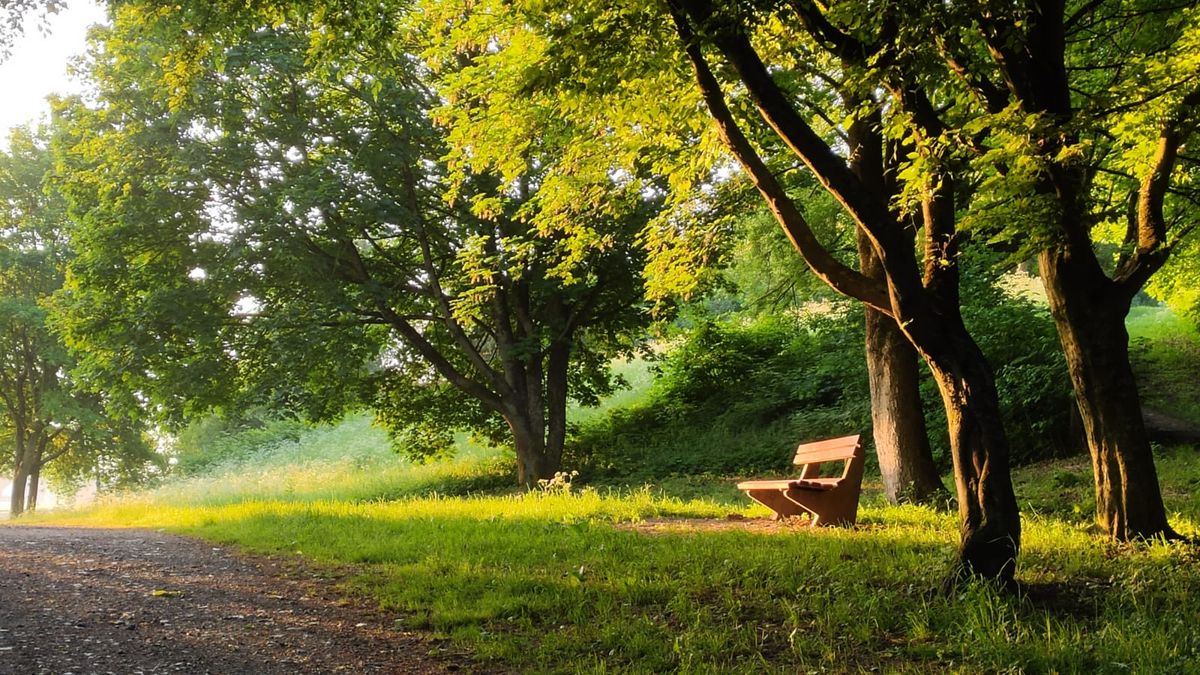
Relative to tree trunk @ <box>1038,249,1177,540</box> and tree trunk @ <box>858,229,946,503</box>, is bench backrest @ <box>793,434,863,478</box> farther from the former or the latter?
tree trunk @ <box>1038,249,1177,540</box>

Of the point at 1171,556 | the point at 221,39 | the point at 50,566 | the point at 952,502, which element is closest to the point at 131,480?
the point at 50,566

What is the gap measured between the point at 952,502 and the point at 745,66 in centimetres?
549

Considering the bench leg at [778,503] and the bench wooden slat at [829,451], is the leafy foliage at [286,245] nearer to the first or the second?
the bench wooden slat at [829,451]

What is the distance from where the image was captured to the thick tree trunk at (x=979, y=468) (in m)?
4.75

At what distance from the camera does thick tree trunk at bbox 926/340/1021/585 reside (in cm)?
475

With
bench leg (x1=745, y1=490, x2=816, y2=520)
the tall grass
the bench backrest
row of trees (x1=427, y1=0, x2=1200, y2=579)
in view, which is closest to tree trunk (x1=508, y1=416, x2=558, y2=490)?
the tall grass

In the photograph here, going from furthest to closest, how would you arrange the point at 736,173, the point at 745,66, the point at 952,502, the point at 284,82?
the point at 284,82, the point at 736,173, the point at 952,502, the point at 745,66

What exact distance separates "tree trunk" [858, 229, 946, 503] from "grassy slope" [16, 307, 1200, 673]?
20.3 inches

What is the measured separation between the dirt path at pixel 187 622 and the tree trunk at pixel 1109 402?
16.2 feet

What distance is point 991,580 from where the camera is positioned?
4.58 meters

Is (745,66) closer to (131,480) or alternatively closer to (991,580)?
(991,580)

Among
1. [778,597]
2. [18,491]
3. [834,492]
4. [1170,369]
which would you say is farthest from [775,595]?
[18,491]

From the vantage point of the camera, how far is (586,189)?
28.7 feet

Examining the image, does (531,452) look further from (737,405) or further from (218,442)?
(218,442)
